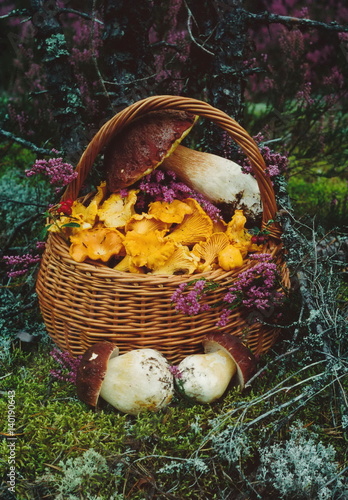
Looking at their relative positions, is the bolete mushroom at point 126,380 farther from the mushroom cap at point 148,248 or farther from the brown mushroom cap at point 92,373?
the mushroom cap at point 148,248

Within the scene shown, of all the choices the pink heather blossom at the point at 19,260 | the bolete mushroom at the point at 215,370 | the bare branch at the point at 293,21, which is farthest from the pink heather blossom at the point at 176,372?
the bare branch at the point at 293,21

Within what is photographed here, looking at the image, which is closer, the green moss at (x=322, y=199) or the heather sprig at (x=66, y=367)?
the heather sprig at (x=66, y=367)

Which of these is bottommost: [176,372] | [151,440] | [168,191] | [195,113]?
[151,440]

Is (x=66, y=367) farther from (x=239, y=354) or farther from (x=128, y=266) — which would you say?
(x=239, y=354)

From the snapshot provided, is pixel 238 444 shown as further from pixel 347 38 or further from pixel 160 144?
pixel 347 38

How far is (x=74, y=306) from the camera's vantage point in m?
1.91

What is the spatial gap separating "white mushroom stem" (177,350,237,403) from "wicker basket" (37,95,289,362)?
0.14m

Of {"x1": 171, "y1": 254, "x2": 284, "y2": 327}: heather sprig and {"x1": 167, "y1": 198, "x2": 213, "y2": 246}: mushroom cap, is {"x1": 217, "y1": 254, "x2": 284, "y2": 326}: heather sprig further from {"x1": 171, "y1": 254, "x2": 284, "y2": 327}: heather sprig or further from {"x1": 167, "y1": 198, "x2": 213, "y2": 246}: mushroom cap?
{"x1": 167, "y1": 198, "x2": 213, "y2": 246}: mushroom cap

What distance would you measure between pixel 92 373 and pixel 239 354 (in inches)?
22.5

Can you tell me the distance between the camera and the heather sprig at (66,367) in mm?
1884

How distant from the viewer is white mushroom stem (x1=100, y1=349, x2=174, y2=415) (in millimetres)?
1678

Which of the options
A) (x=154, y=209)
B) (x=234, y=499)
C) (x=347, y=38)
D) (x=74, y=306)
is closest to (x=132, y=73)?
(x=154, y=209)

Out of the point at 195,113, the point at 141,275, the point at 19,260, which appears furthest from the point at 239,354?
the point at 19,260

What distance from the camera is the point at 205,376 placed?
1727mm
